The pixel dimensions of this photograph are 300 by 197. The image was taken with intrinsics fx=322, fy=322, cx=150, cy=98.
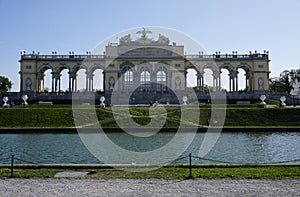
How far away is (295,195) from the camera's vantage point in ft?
23.7

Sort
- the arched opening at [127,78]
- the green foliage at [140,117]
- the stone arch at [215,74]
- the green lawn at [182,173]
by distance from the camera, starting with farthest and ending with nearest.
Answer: the stone arch at [215,74]
the arched opening at [127,78]
the green foliage at [140,117]
the green lawn at [182,173]

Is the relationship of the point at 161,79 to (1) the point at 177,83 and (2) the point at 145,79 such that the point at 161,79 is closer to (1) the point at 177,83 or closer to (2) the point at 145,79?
(2) the point at 145,79

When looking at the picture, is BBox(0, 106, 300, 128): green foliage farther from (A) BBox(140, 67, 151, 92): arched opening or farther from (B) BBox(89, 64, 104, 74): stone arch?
(B) BBox(89, 64, 104, 74): stone arch

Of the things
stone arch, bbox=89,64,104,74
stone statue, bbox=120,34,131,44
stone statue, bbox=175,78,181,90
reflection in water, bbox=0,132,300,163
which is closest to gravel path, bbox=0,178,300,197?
reflection in water, bbox=0,132,300,163

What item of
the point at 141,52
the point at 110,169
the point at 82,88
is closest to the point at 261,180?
the point at 110,169

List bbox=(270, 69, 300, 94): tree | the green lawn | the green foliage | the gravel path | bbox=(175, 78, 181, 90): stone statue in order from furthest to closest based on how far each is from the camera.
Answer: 1. bbox=(270, 69, 300, 94): tree
2. bbox=(175, 78, 181, 90): stone statue
3. the green foliage
4. the green lawn
5. the gravel path

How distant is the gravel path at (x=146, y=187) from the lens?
24.6 ft

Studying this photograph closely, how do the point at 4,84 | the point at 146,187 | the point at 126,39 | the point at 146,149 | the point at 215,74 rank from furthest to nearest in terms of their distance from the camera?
1. the point at 4,84
2. the point at 215,74
3. the point at 126,39
4. the point at 146,149
5. the point at 146,187

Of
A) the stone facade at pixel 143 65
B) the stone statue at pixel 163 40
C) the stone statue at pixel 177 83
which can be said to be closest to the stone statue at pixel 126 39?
the stone facade at pixel 143 65

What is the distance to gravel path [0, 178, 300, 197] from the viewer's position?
24.6 feet

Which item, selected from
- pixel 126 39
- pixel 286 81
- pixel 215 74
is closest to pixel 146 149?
pixel 126 39

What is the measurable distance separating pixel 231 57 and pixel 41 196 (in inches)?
2069

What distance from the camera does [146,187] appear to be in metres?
8.04

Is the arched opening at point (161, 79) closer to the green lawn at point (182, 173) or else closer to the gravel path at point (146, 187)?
the green lawn at point (182, 173)
